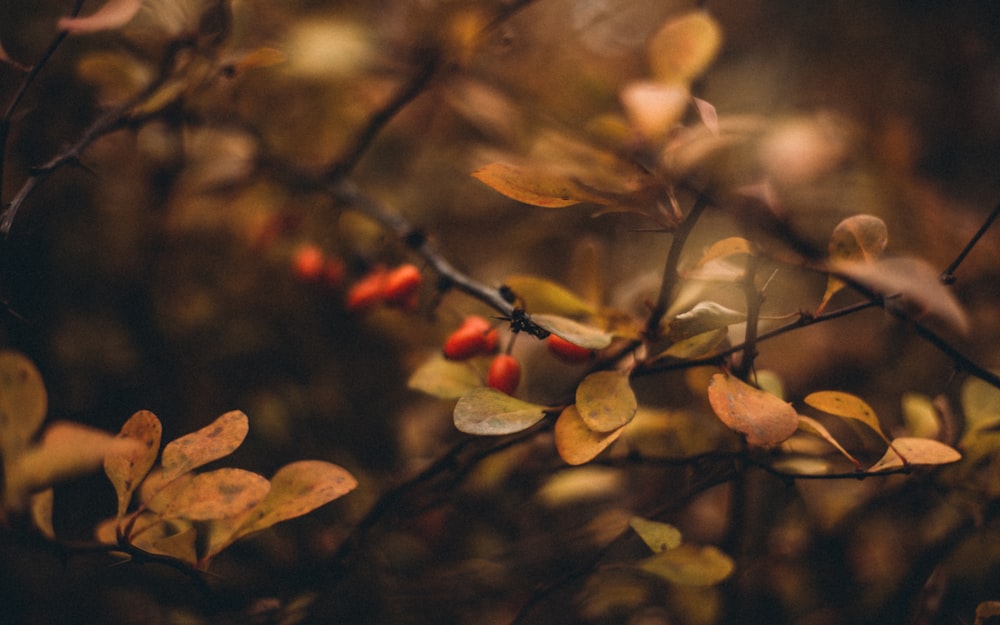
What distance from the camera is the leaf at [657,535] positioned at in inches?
17.3

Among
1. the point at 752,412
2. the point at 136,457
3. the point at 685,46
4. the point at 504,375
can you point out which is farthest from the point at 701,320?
the point at 136,457

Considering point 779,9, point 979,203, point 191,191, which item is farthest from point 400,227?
point 779,9

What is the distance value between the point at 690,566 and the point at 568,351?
0.22 metres

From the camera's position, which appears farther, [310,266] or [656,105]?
[310,266]

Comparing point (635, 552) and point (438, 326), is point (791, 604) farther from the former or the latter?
point (438, 326)

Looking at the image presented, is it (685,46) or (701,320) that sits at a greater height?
(685,46)

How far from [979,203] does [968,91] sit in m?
0.25

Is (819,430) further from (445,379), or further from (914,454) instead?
(445,379)

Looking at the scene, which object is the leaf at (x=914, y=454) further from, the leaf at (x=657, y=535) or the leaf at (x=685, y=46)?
the leaf at (x=685, y=46)

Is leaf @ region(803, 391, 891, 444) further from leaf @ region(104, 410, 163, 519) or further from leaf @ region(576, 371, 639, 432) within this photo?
leaf @ region(104, 410, 163, 519)

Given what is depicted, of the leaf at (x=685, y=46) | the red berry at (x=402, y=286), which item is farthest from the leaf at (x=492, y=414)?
the leaf at (x=685, y=46)

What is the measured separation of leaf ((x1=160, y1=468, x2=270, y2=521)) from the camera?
379 millimetres

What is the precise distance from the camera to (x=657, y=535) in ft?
1.48

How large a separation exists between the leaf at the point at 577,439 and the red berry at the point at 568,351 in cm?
6
